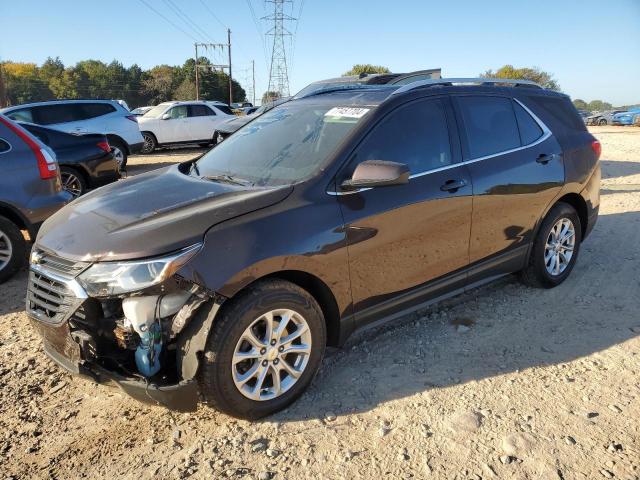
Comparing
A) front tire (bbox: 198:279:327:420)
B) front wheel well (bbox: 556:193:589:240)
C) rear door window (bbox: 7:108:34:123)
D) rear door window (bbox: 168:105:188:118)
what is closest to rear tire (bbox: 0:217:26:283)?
front tire (bbox: 198:279:327:420)

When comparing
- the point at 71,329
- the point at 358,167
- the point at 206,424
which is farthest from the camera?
the point at 358,167

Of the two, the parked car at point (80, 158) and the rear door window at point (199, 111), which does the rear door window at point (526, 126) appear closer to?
the parked car at point (80, 158)

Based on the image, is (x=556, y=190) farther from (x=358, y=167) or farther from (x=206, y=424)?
(x=206, y=424)

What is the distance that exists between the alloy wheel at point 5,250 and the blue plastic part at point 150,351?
10.2 ft

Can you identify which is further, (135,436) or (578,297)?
(578,297)

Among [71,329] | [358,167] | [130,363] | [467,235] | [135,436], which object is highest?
[358,167]

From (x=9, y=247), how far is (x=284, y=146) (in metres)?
3.18

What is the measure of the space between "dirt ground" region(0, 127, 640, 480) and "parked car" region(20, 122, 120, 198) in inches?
172

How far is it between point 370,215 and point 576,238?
106 inches

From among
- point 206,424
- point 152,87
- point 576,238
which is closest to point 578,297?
point 576,238

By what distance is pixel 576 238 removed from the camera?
4812mm

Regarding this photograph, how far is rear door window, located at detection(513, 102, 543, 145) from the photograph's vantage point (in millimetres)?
4309

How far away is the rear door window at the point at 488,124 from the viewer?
3883 millimetres

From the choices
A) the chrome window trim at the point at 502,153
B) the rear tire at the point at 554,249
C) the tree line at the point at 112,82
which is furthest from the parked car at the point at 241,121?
the tree line at the point at 112,82
